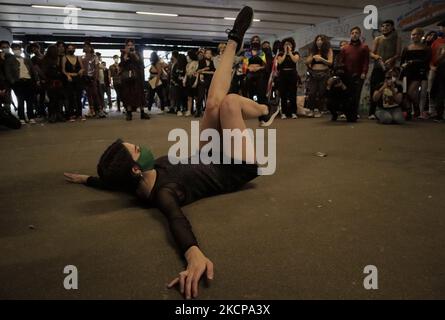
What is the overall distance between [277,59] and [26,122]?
4444mm

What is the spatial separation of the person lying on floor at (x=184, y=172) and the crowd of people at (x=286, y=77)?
2.34 meters

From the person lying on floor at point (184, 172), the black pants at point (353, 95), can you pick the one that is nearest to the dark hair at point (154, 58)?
the black pants at point (353, 95)

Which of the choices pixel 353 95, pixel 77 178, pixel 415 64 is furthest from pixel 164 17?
pixel 77 178

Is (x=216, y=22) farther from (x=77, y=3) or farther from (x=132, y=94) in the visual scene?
(x=132, y=94)

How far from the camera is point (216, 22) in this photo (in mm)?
10539

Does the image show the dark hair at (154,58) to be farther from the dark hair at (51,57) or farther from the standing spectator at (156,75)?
the dark hair at (51,57)

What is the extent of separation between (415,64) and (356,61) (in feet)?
2.69

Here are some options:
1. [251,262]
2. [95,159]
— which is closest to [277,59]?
[95,159]

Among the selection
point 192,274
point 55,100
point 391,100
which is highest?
point 55,100

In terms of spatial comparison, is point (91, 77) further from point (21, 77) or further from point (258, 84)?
point (258, 84)

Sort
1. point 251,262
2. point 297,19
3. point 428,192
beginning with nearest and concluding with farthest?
1. point 251,262
2. point 428,192
3. point 297,19

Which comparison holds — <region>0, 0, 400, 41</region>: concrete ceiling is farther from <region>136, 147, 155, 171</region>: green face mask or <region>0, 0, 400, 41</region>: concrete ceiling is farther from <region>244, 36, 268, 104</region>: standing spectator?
<region>136, 147, 155, 171</region>: green face mask

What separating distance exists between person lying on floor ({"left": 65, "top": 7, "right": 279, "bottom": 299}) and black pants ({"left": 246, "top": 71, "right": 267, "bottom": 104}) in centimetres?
383

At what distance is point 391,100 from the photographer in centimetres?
437
